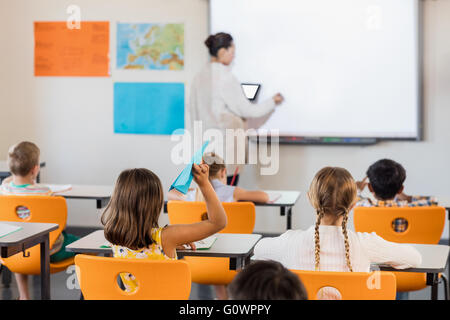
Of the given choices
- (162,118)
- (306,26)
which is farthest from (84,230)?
(306,26)

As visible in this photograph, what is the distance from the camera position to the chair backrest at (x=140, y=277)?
1.90 meters

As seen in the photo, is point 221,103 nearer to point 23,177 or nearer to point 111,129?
point 111,129

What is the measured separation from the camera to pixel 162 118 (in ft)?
17.4

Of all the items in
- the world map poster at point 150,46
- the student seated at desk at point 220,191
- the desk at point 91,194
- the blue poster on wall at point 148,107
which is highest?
the world map poster at point 150,46

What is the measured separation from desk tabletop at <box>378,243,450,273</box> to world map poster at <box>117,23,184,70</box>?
313 cm

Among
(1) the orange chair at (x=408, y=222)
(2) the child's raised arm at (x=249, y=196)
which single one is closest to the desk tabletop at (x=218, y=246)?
(1) the orange chair at (x=408, y=222)

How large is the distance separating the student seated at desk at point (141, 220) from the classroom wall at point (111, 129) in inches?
118

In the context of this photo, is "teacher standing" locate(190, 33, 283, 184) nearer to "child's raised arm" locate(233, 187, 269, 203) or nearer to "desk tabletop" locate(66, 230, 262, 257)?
"child's raised arm" locate(233, 187, 269, 203)

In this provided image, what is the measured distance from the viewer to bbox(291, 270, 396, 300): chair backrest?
5.74 ft

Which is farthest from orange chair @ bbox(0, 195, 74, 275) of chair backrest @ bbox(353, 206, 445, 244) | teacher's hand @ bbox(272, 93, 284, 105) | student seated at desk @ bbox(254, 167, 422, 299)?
teacher's hand @ bbox(272, 93, 284, 105)

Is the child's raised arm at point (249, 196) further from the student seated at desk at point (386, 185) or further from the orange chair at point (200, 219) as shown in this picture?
the student seated at desk at point (386, 185)

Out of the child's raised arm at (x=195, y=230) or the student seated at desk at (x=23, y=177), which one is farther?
the student seated at desk at (x=23, y=177)
